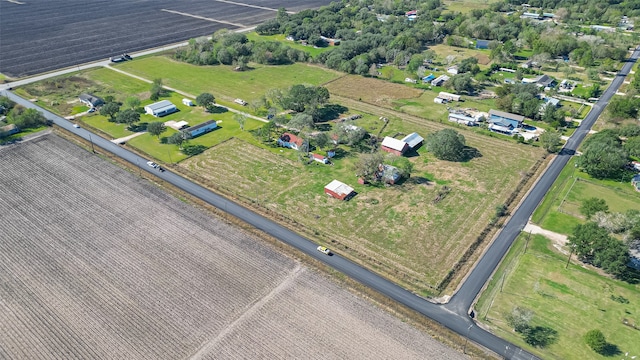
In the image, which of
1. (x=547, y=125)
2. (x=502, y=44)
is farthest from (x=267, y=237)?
(x=502, y=44)

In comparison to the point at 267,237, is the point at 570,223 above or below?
above

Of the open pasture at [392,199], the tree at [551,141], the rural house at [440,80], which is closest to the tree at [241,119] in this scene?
the open pasture at [392,199]

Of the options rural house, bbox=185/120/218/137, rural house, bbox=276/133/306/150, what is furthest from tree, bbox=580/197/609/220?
rural house, bbox=185/120/218/137

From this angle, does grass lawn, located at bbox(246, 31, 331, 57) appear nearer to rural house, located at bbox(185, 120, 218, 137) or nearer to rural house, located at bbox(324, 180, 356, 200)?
rural house, located at bbox(185, 120, 218, 137)

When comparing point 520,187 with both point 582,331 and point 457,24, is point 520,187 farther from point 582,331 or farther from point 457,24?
point 457,24

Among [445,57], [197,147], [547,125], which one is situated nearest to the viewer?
[197,147]

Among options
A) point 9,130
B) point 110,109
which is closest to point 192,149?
point 110,109
